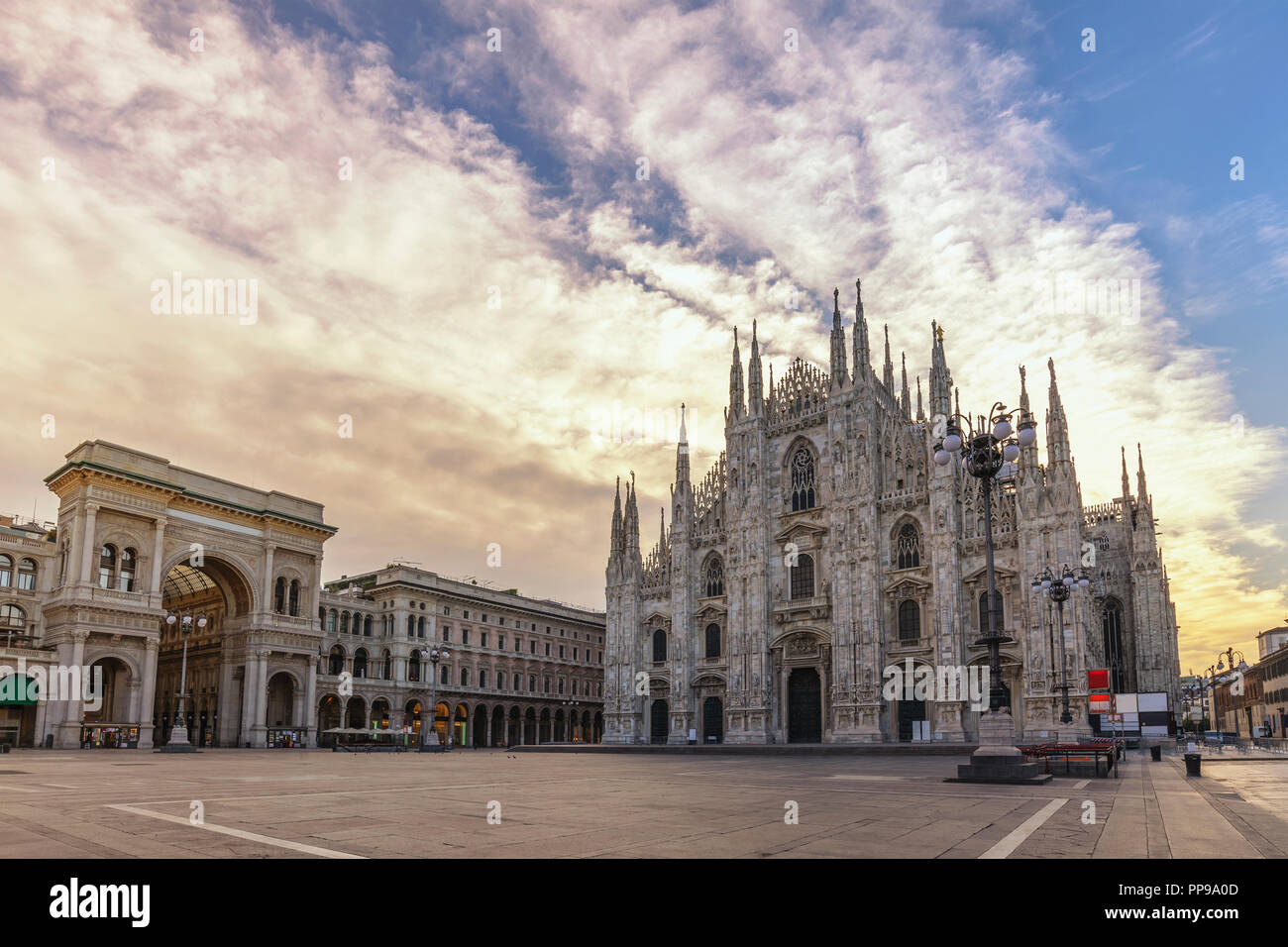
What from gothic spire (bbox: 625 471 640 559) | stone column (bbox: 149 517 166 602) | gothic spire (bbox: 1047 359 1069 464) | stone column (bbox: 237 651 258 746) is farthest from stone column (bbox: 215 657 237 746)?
gothic spire (bbox: 1047 359 1069 464)

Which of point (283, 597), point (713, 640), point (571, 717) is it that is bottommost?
point (571, 717)

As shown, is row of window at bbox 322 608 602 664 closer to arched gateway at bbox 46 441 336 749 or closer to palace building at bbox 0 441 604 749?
palace building at bbox 0 441 604 749

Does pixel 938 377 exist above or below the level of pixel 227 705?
above

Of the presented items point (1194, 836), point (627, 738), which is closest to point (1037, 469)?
point (627, 738)

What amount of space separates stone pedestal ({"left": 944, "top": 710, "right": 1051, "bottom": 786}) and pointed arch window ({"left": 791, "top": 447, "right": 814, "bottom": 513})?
36.7 m

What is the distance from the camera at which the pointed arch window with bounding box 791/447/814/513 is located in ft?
179

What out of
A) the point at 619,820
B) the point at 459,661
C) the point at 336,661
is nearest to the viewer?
the point at 619,820

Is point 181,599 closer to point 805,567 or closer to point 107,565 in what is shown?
point 107,565

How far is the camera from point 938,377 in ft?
161

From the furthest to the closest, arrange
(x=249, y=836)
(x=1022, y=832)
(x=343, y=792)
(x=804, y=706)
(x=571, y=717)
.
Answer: (x=571, y=717)
(x=804, y=706)
(x=343, y=792)
(x=1022, y=832)
(x=249, y=836)

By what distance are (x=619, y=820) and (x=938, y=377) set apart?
144 ft

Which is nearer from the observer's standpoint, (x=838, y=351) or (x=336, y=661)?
(x=838, y=351)

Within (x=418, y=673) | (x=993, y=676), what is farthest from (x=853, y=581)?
(x=418, y=673)
